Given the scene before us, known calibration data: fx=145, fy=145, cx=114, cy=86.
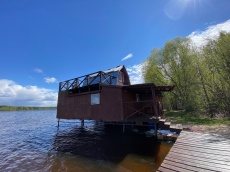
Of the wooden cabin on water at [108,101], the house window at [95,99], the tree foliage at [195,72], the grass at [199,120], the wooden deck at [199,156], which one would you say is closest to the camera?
the wooden deck at [199,156]

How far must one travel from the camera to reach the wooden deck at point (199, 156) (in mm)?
5119

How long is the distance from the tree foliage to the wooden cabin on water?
9033 millimetres

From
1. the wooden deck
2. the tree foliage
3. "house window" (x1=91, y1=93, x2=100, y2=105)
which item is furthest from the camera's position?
the tree foliage

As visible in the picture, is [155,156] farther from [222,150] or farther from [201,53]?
[201,53]

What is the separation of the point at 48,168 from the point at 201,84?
2303 centimetres

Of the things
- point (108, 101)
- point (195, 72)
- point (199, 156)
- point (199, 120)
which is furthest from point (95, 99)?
point (195, 72)

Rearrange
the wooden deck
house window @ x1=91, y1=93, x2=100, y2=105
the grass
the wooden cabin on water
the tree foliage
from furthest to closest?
the tree foliage
house window @ x1=91, y1=93, x2=100, y2=105
the grass
the wooden cabin on water
the wooden deck

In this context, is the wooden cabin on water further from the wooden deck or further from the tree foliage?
the tree foliage

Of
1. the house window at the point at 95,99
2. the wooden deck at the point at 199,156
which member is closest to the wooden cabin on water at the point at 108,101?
the house window at the point at 95,99

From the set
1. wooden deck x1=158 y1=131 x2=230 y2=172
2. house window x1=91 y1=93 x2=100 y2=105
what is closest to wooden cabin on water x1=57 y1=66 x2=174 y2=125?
house window x1=91 y1=93 x2=100 y2=105

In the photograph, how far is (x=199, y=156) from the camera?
5.96 metres

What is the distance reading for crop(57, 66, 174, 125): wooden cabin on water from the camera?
46.4ft

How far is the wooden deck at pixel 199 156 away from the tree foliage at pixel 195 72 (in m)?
14.8

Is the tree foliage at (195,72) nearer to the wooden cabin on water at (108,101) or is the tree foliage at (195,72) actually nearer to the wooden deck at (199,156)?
the wooden cabin on water at (108,101)
